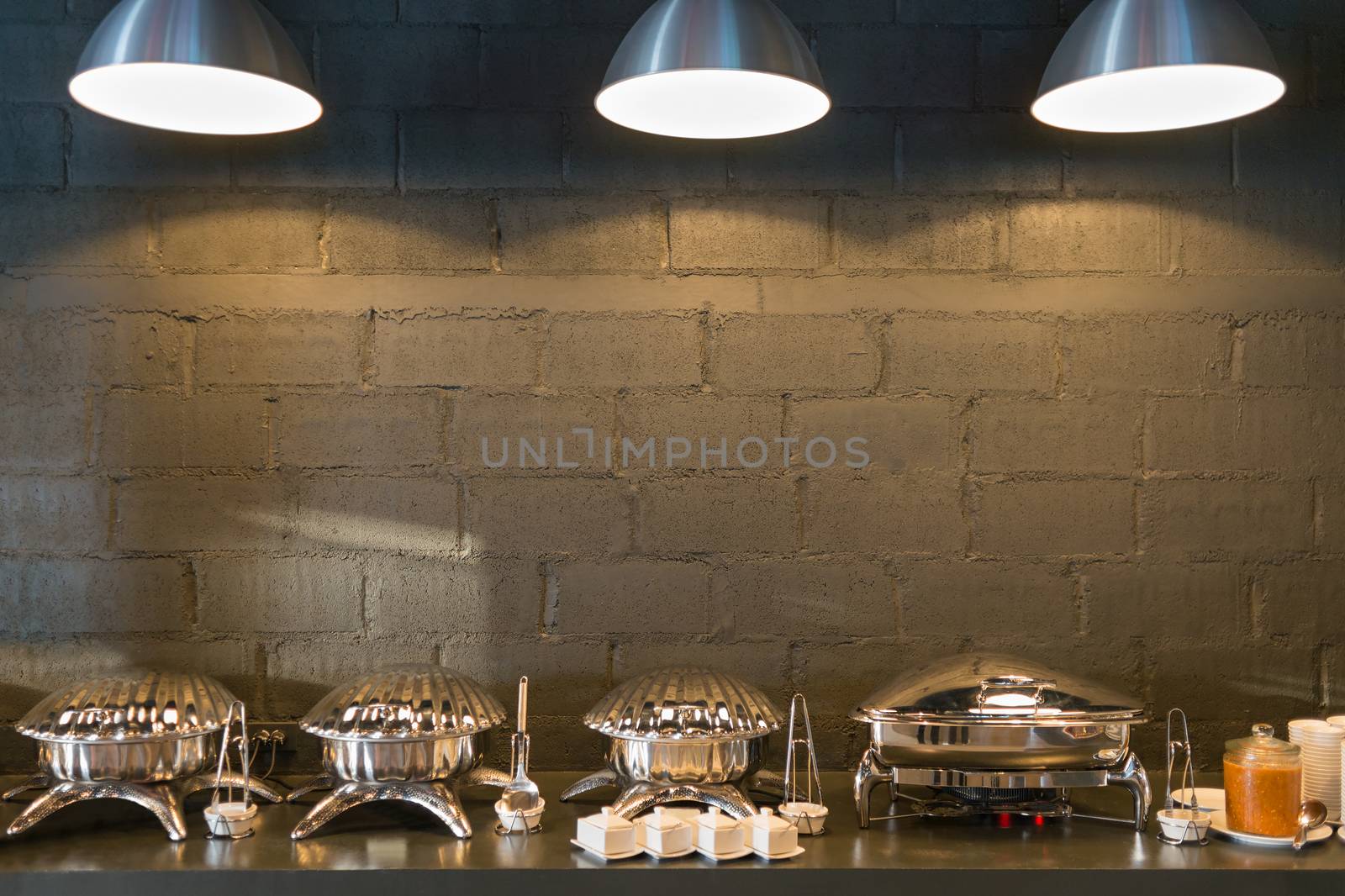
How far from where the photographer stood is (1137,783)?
1.87 meters

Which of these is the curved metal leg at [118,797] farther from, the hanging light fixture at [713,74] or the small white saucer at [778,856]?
the hanging light fixture at [713,74]

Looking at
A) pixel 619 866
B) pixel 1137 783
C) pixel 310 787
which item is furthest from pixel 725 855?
pixel 310 787

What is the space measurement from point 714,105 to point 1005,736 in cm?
115

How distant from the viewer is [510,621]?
2.27 m

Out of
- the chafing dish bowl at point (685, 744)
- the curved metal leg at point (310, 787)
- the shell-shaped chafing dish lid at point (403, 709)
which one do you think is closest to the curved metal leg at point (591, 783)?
the chafing dish bowl at point (685, 744)

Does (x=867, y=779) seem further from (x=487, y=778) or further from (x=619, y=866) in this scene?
(x=487, y=778)

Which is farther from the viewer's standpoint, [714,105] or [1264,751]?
[714,105]

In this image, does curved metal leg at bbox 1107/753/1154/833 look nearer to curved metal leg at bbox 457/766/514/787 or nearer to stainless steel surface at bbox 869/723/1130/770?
stainless steel surface at bbox 869/723/1130/770

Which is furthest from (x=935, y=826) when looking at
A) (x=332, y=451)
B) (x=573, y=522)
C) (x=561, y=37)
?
(x=561, y=37)

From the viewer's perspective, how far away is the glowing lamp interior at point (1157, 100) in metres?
1.87

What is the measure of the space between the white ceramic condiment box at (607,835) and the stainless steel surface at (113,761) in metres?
0.70

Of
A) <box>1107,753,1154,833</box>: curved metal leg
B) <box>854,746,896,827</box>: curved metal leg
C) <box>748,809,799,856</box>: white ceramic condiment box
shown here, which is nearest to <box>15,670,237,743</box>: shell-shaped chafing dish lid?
<box>748,809,799,856</box>: white ceramic condiment box

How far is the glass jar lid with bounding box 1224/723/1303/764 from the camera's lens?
1.78 meters

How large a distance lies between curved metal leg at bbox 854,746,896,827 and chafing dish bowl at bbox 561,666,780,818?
16cm
